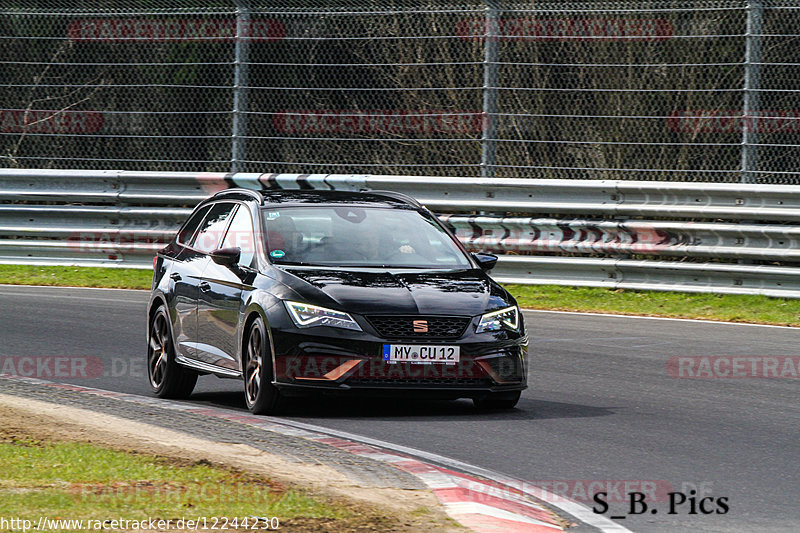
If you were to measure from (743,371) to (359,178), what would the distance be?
7.45 m

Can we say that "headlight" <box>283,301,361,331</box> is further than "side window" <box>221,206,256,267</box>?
No

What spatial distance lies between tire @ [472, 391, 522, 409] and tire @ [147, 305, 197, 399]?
2112 millimetres

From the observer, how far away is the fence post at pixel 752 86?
1625 cm

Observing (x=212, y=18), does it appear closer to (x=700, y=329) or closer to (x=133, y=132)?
(x=133, y=132)

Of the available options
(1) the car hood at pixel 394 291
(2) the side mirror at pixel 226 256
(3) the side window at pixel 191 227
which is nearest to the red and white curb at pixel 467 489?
(1) the car hood at pixel 394 291

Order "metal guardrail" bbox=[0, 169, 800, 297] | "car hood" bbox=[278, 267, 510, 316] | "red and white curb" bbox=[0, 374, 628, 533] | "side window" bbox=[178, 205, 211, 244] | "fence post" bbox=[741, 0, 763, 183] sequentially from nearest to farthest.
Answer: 1. "red and white curb" bbox=[0, 374, 628, 533]
2. "car hood" bbox=[278, 267, 510, 316]
3. "side window" bbox=[178, 205, 211, 244]
4. "fence post" bbox=[741, 0, 763, 183]
5. "metal guardrail" bbox=[0, 169, 800, 297]

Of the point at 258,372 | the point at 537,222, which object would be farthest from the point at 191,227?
the point at 537,222

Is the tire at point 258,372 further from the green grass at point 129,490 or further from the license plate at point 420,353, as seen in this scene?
the green grass at point 129,490

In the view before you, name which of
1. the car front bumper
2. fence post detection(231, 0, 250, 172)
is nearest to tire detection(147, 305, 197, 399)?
the car front bumper

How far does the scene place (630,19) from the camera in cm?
1817

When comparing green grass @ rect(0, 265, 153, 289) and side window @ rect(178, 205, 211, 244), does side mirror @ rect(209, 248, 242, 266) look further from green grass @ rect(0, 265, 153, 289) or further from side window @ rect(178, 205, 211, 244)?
green grass @ rect(0, 265, 153, 289)

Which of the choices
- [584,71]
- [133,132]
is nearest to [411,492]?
[584,71]

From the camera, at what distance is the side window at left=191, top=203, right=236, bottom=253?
36.0 feet

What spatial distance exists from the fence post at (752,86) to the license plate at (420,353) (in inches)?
310
